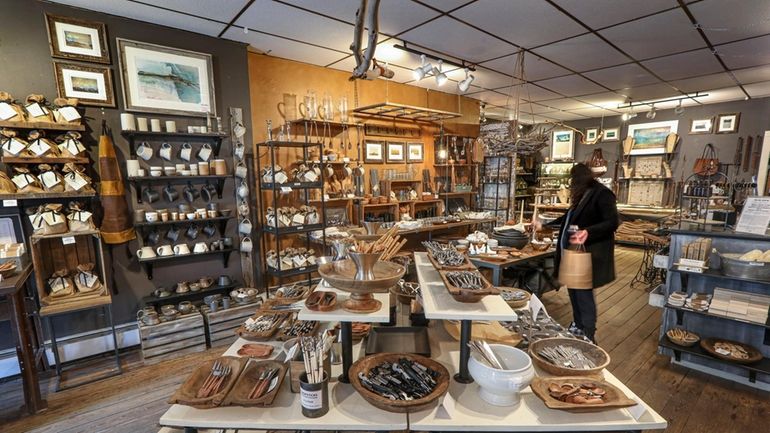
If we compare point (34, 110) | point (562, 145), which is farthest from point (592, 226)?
point (562, 145)

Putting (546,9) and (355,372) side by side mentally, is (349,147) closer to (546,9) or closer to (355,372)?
(546,9)

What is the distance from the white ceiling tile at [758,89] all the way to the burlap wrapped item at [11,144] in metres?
8.63

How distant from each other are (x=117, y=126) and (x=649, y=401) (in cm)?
468

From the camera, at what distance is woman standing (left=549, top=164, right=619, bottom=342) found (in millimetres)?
2654

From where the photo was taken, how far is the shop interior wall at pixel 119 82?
2484 mm

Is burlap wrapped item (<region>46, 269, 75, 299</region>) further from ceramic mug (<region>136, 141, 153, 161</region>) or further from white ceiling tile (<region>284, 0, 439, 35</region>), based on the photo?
white ceiling tile (<region>284, 0, 439, 35</region>)

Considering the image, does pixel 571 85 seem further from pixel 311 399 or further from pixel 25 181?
pixel 25 181

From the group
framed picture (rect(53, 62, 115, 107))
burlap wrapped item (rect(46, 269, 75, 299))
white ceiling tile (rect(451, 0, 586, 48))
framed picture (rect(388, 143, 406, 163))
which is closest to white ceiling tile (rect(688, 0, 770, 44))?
white ceiling tile (rect(451, 0, 586, 48))

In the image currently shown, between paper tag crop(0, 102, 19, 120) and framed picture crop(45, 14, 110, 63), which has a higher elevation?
framed picture crop(45, 14, 110, 63)

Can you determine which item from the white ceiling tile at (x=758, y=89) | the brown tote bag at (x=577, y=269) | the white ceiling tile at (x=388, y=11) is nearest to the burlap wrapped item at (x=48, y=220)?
the white ceiling tile at (x=388, y=11)

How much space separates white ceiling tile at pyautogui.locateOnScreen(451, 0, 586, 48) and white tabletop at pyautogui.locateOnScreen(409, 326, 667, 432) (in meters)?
2.70

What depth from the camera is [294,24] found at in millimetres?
2959

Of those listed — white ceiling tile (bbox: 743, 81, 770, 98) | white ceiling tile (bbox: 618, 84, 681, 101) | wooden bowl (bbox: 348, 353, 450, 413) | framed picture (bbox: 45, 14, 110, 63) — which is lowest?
wooden bowl (bbox: 348, 353, 450, 413)

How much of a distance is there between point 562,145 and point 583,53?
5467 mm
